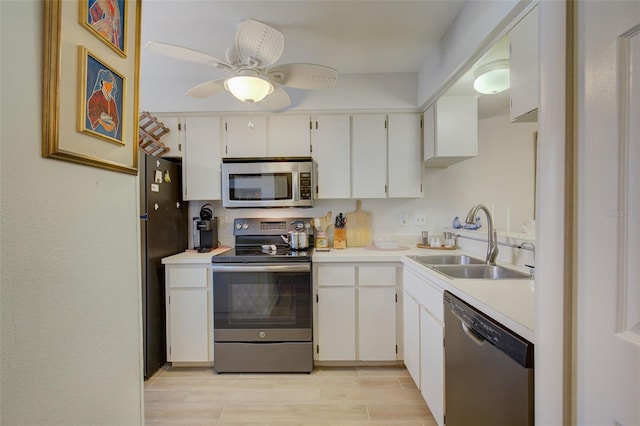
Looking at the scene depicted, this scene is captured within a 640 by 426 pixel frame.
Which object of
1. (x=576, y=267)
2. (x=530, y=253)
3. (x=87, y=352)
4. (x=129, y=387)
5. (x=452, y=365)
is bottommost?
(x=452, y=365)

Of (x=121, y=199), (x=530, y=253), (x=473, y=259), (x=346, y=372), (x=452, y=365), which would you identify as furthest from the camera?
(x=346, y=372)

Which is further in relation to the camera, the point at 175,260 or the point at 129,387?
the point at 175,260

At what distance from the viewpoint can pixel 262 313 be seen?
2066mm

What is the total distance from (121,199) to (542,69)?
1.29 metres

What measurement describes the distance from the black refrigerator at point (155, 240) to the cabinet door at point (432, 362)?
2025 millimetres

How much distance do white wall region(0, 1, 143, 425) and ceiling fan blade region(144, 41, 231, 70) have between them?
2.97 feet

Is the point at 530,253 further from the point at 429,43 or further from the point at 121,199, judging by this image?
the point at 121,199

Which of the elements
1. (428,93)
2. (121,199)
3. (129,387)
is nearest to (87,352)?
(129,387)

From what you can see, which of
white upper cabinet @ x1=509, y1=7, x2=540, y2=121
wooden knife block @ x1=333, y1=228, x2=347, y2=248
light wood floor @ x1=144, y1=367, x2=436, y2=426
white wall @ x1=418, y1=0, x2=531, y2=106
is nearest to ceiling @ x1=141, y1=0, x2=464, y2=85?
white wall @ x1=418, y1=0, x2=531, y2=106

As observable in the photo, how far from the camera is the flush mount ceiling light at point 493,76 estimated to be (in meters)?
1.52

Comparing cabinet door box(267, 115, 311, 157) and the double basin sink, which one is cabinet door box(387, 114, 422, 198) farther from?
cabinet door box(267, 115, 311, 157)

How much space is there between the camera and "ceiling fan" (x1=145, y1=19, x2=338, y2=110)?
1.32 metres

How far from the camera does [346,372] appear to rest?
2.10 metres

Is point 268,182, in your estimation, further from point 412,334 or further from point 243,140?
point 412,334
